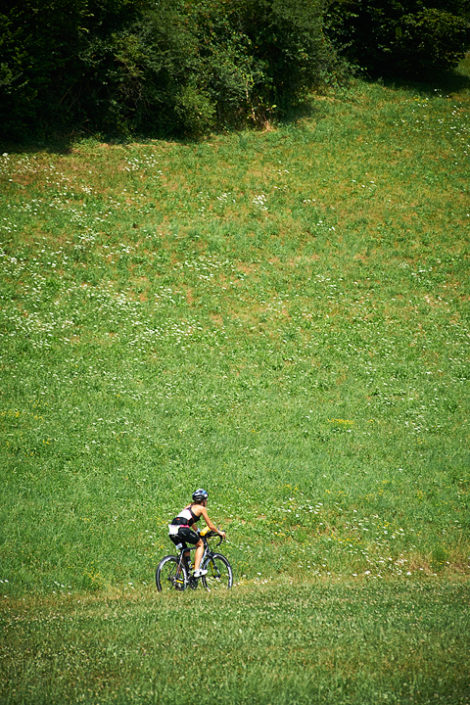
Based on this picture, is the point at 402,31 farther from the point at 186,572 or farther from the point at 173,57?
the point at 186,572

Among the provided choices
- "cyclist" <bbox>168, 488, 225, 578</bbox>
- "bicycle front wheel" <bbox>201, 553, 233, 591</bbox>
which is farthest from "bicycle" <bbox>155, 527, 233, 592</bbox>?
"cyclist" <bbox>168, 488, 225, 578</bbox>

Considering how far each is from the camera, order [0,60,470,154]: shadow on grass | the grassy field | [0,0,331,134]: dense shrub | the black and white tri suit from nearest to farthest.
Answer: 1. the grassy field
2. the black and white tri suit
3. [0,0,331,134]: dense shrub
4. [0,60,470,154]: shadow on grass

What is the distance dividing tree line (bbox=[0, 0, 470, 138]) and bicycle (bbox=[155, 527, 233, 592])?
21090 millimetres

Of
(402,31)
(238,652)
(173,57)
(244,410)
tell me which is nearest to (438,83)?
(402,31)

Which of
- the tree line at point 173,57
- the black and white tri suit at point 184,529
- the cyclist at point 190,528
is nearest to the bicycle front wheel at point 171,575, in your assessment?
the cyclist at point 190,528

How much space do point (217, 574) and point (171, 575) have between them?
35.0 inches

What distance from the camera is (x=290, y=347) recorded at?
19453 mm

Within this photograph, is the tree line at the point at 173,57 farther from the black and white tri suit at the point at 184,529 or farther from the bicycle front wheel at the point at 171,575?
the bicycle front wheel at the point at 171,575

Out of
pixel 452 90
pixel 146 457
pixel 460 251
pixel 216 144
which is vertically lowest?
pixel 146 457

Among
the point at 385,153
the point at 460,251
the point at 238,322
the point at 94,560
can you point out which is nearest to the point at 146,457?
the point at 94,560

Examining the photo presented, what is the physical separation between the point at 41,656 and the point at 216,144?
88.9 feet

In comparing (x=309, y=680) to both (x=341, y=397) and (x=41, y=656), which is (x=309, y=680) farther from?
(x=341, y=397)

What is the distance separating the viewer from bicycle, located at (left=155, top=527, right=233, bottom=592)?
31.8ft

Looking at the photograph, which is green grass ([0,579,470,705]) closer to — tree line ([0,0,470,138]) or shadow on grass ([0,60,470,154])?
shadow on grass ([0,60,470,154])
